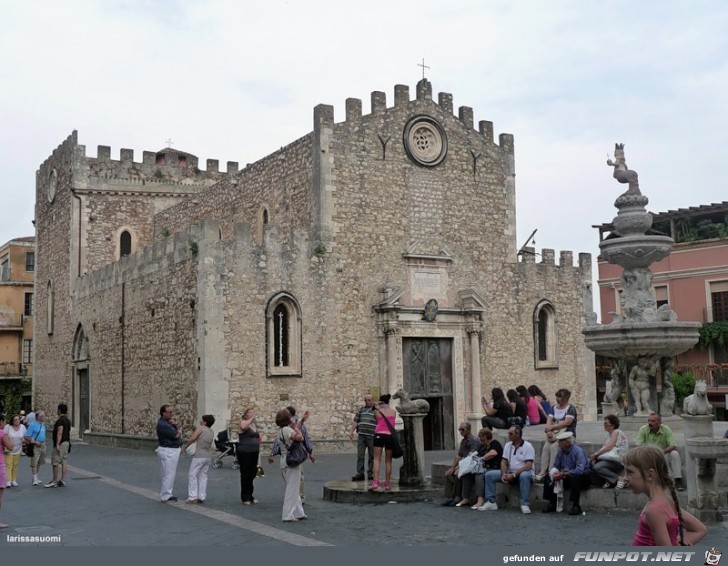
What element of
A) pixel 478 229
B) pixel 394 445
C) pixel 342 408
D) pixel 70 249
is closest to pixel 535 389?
pixel 394 445

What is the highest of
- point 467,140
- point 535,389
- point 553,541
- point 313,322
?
point 467,140

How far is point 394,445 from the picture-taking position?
46.3ft

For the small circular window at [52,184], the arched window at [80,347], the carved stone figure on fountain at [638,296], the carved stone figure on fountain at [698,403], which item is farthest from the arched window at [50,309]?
the carved stone figure on fountain at [698,403]

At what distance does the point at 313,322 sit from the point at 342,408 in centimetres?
252

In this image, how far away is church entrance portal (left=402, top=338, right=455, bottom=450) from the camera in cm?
2547

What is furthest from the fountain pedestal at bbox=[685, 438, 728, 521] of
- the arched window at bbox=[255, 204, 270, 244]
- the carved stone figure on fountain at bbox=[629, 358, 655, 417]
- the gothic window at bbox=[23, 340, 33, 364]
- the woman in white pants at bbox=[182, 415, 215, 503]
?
the gothic window at bbox=[23, 340, 33, 364]

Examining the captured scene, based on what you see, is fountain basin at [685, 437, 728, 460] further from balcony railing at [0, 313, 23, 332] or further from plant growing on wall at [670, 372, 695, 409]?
balcony railing at [0, 313, 23, 332]

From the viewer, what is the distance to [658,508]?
4836 mm

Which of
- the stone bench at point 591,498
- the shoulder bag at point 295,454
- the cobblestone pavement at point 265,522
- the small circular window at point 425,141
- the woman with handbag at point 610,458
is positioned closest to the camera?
the cobblestone pavement at point 265,522

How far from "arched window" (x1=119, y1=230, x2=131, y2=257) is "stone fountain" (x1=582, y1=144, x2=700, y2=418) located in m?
23.0

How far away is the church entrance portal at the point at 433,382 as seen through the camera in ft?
83.6

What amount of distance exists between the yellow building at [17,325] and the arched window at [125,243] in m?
21.3

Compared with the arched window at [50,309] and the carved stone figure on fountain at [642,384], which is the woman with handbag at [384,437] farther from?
the arched window at [50,309]

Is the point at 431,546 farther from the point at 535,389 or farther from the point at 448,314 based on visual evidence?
the point at 448,314
